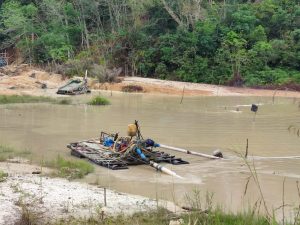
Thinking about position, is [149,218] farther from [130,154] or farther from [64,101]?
[64,101]

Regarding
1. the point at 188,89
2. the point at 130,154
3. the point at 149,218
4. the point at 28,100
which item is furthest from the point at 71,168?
the point at 188,89

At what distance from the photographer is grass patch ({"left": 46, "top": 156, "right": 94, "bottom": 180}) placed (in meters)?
10.3

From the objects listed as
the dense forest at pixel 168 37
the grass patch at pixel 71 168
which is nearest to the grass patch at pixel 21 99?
the dense forest at pixel 168 37

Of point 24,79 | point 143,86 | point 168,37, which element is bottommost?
point 143,86

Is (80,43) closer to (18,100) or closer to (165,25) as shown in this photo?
(165,25)

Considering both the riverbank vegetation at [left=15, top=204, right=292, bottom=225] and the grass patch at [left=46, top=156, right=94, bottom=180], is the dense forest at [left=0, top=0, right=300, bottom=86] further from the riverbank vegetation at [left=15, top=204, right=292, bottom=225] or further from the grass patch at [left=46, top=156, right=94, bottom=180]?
the riverbank vegetation at [left=15, top=204, right=292, bottom=225]

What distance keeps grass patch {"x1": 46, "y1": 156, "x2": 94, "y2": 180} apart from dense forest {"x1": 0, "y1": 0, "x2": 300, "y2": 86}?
846 inches

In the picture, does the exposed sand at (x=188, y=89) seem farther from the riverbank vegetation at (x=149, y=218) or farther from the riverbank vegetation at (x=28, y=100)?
the riverbank vegetation at (x=149, y=218)

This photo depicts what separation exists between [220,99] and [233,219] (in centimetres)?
2133

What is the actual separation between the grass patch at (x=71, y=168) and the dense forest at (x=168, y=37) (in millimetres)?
21486

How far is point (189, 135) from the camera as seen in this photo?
1603 cm

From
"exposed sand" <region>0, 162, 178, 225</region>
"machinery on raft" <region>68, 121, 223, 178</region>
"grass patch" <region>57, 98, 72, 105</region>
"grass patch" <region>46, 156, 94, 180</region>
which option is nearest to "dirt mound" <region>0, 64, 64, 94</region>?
"grass patch" <region>57, 98, 72, 105</region>

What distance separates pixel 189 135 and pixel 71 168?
19.6ft

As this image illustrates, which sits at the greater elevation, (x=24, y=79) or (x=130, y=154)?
(x=24, y=79)
